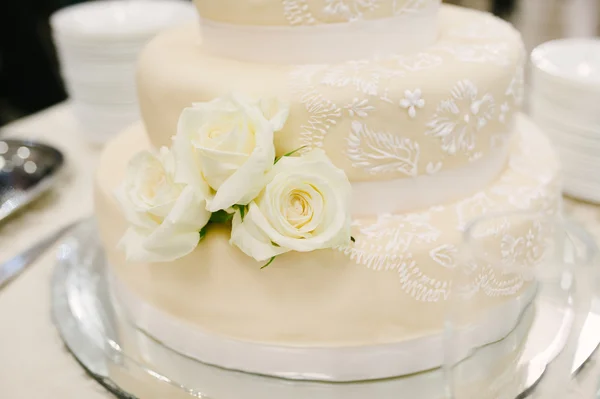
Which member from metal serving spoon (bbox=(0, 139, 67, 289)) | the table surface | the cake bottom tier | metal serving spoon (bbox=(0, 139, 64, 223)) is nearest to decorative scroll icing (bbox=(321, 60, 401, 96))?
the cake bottom tier

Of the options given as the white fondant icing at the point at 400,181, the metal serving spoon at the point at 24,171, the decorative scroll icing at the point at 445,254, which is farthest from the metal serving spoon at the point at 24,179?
the decorative scroll icing at the point at 445,254

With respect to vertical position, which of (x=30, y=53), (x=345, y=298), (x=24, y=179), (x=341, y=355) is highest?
(x=345, y=298)

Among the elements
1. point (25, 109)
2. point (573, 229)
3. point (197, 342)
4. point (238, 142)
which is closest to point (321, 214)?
point (238, 142)

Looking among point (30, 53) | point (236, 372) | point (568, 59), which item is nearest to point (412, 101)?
point (236, 372)

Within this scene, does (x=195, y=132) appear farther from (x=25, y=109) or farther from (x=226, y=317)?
(x=25, y=109)

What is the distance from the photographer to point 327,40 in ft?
3.44

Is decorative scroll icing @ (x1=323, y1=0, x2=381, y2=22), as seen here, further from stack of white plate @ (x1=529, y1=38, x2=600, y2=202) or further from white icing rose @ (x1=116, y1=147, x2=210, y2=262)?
stack of white plate @ (x1=529, y1=38, x2=600, y2=202)

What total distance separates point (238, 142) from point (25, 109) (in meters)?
3.18

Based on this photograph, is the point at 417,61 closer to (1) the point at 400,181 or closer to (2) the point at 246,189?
(1) the point at 400,181

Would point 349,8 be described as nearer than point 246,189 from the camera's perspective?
No

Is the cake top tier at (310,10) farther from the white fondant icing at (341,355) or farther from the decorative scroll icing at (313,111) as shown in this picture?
the white fondant icing at (341,355)

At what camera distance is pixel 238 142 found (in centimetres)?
92

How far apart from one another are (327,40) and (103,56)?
4.42 feet

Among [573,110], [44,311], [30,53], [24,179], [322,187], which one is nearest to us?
[322,187]
